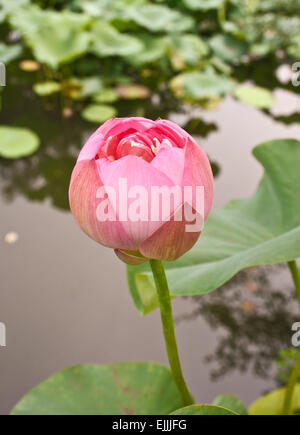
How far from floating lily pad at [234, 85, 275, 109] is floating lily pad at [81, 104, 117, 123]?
0.53m

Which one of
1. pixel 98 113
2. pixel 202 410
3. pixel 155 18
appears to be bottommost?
pixel 202 410

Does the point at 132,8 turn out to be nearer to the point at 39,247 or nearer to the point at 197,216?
the point at 39,247

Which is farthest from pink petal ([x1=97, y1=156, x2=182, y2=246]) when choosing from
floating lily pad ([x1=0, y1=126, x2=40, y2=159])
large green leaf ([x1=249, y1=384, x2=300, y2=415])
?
floating lily pad ([x1=0, y1=126, x2=40, y2=159])

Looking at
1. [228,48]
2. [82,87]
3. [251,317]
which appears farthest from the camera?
[228,48]

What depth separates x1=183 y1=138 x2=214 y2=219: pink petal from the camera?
324 mm

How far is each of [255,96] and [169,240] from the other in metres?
1.66

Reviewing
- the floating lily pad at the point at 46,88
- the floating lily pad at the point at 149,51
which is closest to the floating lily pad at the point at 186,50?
the floating lily pad at the point at 149,51

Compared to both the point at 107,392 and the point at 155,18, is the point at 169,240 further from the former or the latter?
the point at 155,18

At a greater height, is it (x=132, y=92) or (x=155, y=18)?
(x=155, y=18)

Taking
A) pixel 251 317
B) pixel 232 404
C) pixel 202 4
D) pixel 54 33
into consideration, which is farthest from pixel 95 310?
pixel 202 4

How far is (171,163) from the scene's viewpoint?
32 centimetres

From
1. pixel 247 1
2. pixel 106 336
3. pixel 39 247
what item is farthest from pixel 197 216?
pixel 247 1

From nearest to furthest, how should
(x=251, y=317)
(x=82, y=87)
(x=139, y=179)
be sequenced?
(x=139, y=179) < (x=251, y=317) < (x=82, y=87)

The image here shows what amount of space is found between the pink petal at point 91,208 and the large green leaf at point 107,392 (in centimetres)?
30
